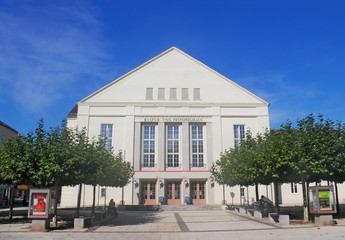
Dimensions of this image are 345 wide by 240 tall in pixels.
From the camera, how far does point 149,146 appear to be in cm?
4147

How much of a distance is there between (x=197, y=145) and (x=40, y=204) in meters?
26.9

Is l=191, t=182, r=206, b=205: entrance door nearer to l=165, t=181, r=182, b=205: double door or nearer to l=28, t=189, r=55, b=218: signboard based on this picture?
l=165, t=181, r=182, b=205: double door

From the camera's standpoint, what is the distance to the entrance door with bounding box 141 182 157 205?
3972 centimetres

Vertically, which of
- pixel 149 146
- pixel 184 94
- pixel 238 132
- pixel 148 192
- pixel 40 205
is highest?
pixel 184 94

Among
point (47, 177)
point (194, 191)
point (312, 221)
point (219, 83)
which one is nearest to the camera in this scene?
point (47, 177)

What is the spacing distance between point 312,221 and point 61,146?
15.3m

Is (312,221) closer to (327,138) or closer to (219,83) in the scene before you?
(327,138)

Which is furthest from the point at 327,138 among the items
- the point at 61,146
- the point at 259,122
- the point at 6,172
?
the point at 259,122

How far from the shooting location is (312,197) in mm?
18250

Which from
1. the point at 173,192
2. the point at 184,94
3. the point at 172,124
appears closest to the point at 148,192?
the point at 173,192

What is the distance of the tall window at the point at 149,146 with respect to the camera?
4088 cm

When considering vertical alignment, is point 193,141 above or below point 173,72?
below

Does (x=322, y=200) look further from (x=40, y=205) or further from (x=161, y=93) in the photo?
(x=161, y=93)

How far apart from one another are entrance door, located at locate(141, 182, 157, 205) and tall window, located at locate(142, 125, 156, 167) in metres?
2.50
